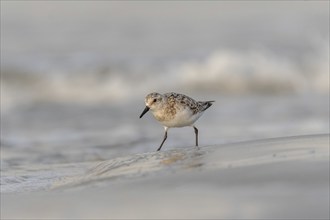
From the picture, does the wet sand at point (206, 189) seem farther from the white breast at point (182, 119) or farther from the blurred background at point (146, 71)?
the blurred background at point (146, 71)

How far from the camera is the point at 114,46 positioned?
65.4 feet

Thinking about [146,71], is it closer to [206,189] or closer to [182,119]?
[182,119]

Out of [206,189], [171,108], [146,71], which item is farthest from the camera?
[146,71]

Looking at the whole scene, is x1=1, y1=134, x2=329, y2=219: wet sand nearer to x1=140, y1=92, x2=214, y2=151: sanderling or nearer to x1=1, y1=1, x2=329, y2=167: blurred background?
x1=140, y1=92, x2=214, y2=151: sanderling

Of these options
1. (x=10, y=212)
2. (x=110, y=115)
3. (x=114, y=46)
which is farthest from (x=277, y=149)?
(x=114, y=46)

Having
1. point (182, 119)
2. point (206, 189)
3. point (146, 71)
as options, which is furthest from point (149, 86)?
point (206, 189)

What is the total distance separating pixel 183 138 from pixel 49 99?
5.01m

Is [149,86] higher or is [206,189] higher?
[149,86]

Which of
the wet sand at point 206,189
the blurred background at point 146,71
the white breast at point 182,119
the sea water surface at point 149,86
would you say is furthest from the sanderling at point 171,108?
the wet sand at point 206,189

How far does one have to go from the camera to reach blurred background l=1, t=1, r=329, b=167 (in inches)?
429

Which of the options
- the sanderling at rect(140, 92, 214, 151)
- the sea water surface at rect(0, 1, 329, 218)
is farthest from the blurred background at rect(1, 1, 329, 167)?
the sanderling at rect(140, 92, 214, 151)

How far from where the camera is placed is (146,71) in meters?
17.0

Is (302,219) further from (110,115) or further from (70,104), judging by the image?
(70,104)

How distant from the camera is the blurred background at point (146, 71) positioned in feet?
35.8
